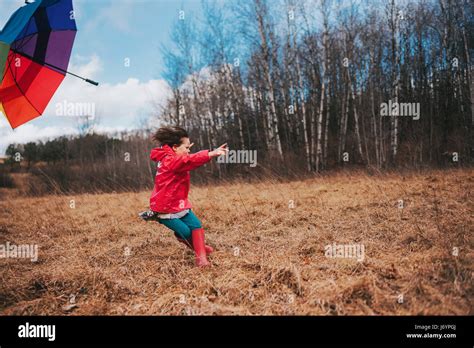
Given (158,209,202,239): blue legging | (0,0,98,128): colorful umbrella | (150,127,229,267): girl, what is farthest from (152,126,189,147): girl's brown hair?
(0,0,98,128): colorful umbrella

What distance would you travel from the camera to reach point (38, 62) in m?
3.59

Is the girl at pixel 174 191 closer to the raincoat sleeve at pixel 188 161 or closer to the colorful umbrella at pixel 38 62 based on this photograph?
the raincoat sleeve at pixel 188 161

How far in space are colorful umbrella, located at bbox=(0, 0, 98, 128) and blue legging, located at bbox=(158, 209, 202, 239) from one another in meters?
1.88

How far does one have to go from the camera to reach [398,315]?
195cm

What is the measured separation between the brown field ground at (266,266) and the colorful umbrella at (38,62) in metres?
1.97

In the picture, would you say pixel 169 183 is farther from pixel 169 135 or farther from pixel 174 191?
pixel 169 135

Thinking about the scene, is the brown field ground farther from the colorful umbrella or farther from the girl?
the colorful umbrella

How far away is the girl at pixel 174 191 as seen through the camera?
9.93ft

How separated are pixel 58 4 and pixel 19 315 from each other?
331 cm

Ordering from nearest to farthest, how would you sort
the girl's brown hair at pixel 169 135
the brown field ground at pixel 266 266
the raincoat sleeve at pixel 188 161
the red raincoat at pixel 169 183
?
the brown field ground at pixel 266 266, the raincoat sleeve at pixel 188 161, the red raincoat at pixel 169 183, the girl's brown hair at pixel 169 135

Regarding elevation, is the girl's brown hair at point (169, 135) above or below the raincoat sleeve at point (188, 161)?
above

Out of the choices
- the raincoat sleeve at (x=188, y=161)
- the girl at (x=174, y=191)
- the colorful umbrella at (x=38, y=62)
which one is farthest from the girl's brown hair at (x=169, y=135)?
the colorful umbrella at (x=38, y=62)

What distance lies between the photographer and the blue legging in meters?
3.09
